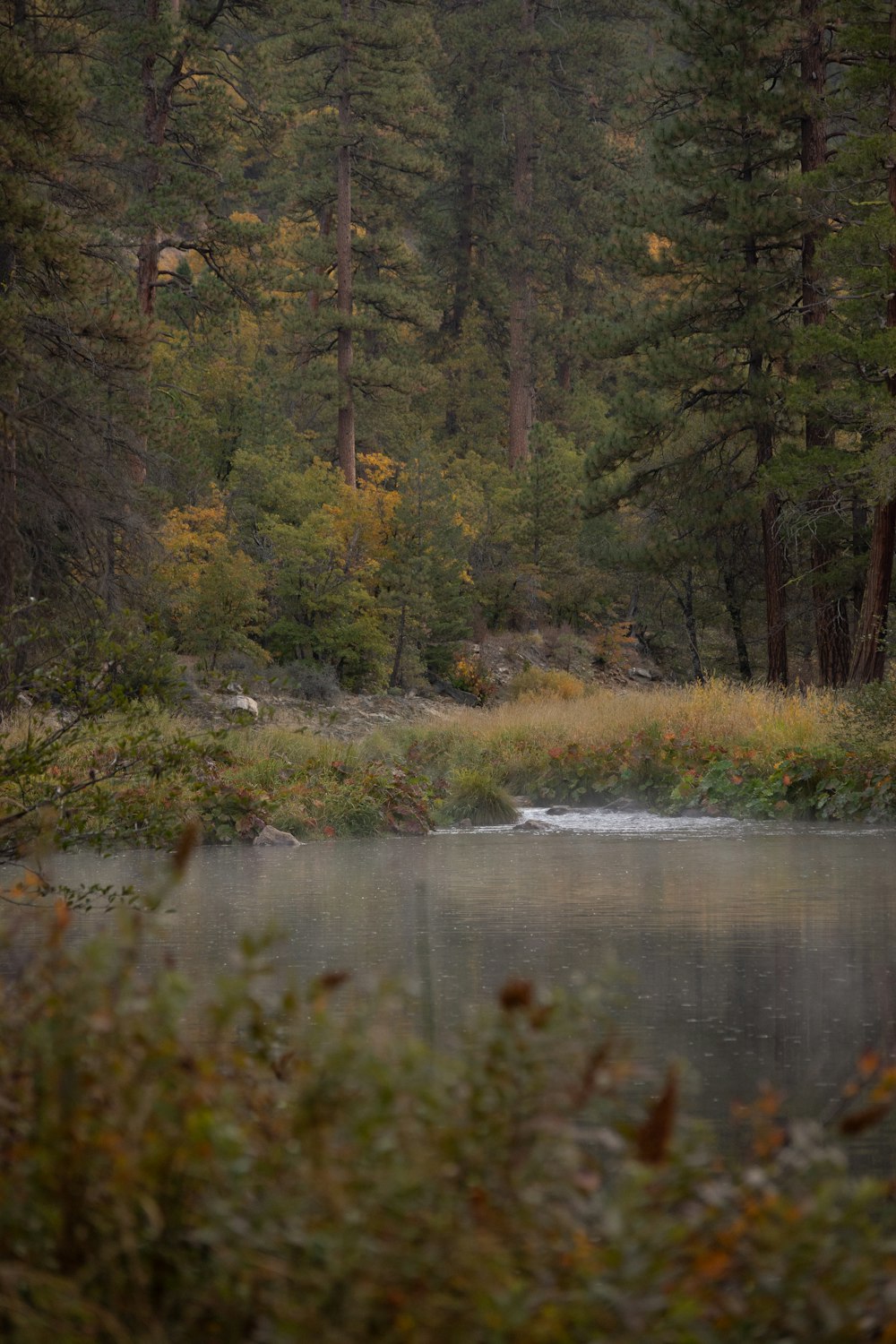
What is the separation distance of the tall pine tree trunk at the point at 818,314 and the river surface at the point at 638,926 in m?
8.88

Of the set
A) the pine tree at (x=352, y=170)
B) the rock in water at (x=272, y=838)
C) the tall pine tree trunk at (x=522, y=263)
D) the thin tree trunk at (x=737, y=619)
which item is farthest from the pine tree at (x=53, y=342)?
the tall pine tree trunk at (x=522, y=263)

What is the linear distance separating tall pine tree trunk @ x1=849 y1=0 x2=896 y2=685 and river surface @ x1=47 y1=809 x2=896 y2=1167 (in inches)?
224

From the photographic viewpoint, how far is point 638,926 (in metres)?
9.88

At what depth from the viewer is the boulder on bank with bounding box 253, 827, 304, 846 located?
16.7 m

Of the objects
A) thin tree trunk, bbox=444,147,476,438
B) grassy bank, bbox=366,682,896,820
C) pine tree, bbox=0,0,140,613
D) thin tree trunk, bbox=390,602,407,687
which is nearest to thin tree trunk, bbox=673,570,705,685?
thin tree trunk, bbox=390,602,407,687

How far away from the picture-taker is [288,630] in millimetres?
32781

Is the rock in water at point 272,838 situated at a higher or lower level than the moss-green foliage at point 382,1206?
lower

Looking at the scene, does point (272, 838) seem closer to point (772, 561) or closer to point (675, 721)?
point (675, 721)

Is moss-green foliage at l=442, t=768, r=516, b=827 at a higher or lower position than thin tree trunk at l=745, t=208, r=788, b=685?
lower

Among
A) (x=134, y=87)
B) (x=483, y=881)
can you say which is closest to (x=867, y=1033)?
(x=483, y=881)

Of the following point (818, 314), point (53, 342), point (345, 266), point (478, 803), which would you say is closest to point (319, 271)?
point (345, 266)

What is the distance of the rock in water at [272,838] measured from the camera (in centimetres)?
1666

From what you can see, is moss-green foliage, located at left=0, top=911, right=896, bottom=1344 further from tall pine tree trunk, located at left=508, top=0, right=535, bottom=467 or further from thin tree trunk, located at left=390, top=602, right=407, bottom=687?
tall pine tree trunk, located at left=508, top=0, right=535, bottom=467

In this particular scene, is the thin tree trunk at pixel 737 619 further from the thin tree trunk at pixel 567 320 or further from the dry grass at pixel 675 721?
the thin tree trunk at pixel 567 320
